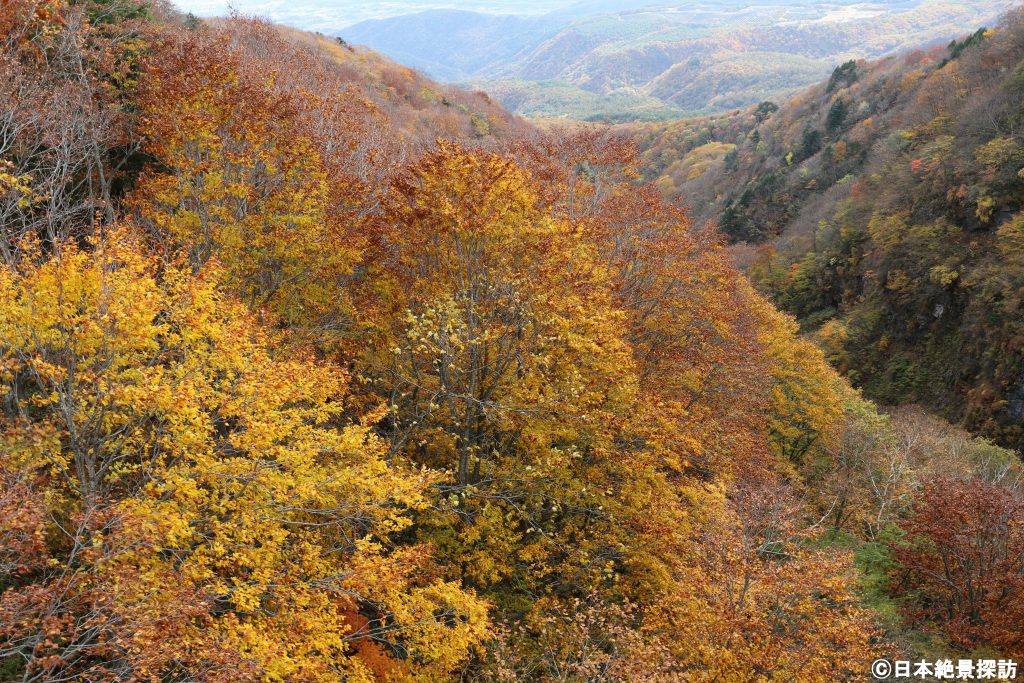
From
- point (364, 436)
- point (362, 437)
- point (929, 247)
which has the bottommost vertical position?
point (929, 247)

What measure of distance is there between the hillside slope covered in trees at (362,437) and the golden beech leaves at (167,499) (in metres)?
0.12

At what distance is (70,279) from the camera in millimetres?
13148

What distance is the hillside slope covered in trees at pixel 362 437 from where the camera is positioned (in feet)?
40.5

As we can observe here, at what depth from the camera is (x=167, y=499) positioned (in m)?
13.4

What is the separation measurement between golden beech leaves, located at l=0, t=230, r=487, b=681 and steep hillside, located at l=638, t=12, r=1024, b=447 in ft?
165

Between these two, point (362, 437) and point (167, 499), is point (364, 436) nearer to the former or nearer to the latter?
point (362, 437)

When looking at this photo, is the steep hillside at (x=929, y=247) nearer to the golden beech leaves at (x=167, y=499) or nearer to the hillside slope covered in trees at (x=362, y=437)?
the hillside slope covered in trees at (x=362, y=437)

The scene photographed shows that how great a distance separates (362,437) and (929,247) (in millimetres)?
62471

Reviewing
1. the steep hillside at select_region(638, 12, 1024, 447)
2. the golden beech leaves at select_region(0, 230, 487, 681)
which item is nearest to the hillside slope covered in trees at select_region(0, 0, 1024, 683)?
the golden beech leaves at select_region(0, 230, 487, 681)

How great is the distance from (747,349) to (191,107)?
95.6 feet

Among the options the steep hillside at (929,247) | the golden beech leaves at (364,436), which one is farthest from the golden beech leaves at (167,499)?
the steep hillside at (929,247)

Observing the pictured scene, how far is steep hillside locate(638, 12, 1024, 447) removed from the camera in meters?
49.6

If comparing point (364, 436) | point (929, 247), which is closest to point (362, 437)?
point (364, 436)

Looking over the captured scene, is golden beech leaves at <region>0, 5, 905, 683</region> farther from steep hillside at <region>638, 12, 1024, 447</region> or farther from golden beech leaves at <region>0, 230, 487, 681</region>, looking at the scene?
steep hillside at <region>638, 12, 1024, 447</region>
